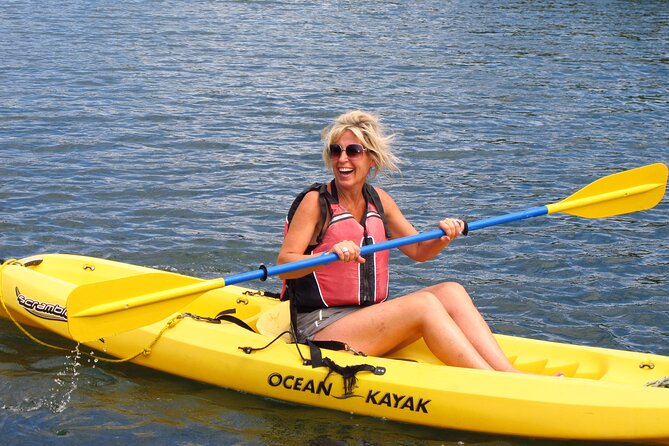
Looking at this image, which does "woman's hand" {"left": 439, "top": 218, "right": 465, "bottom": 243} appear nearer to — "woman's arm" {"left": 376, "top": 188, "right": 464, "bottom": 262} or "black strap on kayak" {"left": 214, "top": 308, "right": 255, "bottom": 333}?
"woman's arm" {"left": 376, "top": 188, "right": 464, "bottom": 262}

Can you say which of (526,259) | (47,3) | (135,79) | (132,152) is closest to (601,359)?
(526,259)

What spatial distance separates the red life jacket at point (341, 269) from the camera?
198 inches

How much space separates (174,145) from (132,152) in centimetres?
49

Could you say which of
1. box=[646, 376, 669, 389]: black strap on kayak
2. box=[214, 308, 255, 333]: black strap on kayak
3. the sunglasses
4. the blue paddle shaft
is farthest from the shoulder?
box=[646, 376, 669, 389]: black strap on kayak

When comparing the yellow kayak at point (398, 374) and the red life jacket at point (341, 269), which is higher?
the red life jacket at point (341, 269)

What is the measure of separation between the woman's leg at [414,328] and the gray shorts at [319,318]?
4 centimetres

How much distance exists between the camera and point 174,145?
10312 mm

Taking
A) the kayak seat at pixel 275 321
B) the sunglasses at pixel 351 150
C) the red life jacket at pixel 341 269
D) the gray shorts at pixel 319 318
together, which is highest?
the sunglasses at pixel 351 150

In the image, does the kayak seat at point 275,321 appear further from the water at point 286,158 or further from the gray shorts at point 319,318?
the water at point 286,158

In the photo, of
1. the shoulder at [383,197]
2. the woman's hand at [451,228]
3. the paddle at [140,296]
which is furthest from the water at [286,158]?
the shoulder at [383,197]

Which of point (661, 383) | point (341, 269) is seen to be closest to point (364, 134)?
point (341, 269)

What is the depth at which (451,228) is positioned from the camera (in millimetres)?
5043

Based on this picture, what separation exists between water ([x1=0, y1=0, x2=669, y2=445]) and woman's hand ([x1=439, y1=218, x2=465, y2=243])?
Result: 970mm

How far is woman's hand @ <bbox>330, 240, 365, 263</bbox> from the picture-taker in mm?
4809
